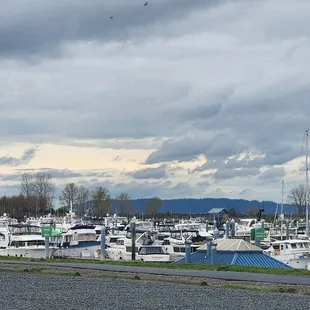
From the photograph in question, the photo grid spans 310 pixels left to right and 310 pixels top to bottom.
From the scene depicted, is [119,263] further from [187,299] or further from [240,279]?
[187,299]

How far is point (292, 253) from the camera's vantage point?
5547 centimetres

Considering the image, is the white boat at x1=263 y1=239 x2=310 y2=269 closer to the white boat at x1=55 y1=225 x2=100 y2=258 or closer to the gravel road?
the white boat at x1=55 y1=225 x2=100 y2=258

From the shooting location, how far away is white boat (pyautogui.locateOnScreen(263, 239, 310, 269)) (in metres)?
53.1

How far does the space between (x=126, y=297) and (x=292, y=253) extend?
1268 inches

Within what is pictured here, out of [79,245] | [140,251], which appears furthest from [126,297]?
[79,245]

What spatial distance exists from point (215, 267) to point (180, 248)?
24.3 m

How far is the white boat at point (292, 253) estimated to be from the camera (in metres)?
53.1

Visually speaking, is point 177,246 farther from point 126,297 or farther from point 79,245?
point 126,297

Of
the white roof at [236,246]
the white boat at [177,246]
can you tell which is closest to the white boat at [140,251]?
the white boat at [177,246]

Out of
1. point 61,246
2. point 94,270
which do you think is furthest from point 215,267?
point 61,246

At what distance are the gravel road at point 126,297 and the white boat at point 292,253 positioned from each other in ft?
79.6

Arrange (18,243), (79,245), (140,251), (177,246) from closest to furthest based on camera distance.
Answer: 1. (140,251)
2. (177,246)
3. (79,245)
4. (18,243)

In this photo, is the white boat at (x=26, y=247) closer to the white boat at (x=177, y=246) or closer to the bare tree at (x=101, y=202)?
the white boat at (x=177, y=246)

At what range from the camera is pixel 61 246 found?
64.3 metres
